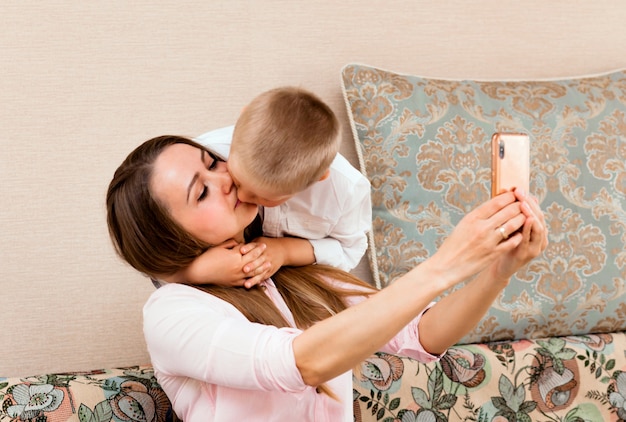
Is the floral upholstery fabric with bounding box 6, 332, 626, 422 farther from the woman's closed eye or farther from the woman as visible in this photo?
the woman's closed eye

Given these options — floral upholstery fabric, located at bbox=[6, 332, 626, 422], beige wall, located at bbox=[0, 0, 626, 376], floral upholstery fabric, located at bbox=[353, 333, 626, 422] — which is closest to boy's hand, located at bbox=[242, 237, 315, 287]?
floral upholstery fabric, located at bbox=[6, 332, 626, 422]

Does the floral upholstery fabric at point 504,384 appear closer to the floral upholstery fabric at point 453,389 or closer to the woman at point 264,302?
the floral upholstery fabric at point 453,389

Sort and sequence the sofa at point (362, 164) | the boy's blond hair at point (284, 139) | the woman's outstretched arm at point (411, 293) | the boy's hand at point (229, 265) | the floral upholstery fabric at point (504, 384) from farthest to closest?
1. the sofa at point (362, 164)
2. the floral upholstery fabric at point (504, 384)
3. the boy's hand at point (229, 265)
4. the boy's blond hair at point (284, 139)
5. the woman's outstretched arm at point (411, 293)

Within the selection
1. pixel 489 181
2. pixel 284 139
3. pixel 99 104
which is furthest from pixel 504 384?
pixel 99 104

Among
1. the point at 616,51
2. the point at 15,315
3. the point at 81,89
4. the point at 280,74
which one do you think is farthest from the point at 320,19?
the point at 15,315

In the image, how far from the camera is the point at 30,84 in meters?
1.69

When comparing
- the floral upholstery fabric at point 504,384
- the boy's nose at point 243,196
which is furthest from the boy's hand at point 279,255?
the floral upholstery fabric at point 504,384

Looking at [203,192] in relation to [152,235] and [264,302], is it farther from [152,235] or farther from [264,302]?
[264,302]

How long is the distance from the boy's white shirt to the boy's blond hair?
154 mm

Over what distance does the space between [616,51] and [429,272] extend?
1398mm

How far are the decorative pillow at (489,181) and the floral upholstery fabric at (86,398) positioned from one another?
0.60 metres

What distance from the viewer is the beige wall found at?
1.68 meters

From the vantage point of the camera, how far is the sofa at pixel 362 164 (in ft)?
5.51

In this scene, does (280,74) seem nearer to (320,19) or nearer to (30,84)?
(320,19)
